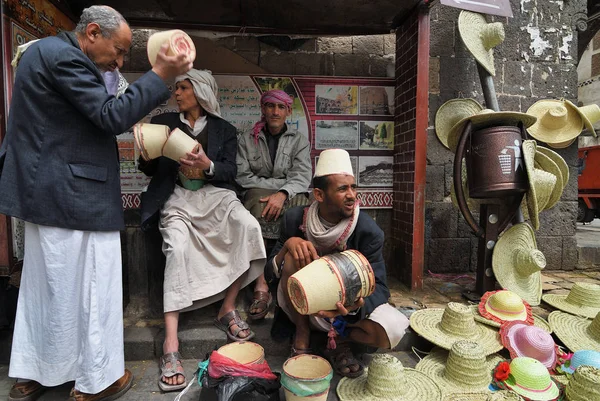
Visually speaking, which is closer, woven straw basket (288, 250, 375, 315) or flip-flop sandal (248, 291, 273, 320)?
woven straw basket (288, 250, 375, 315)

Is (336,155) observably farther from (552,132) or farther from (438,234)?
(552,132)

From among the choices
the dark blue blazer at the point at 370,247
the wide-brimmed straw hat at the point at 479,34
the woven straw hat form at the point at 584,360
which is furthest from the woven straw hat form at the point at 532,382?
the wide-brimmed straw hat at the point at 479,34

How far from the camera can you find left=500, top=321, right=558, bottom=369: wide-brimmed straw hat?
2.41m

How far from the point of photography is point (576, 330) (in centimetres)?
281

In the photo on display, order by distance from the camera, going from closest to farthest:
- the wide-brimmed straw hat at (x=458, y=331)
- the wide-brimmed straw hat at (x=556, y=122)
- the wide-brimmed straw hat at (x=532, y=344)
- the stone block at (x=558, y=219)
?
1. the wide-brimmed straw hat at (x=532, y=344)
2. the wide-brimmed straw hat at (x=458, y=331)
3. the wide-brimmed straw hat at (x=556, y=122)
4. the stone block at (x=558, y=219)

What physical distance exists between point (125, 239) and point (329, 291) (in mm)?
2066

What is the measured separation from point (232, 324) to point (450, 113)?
10.4ft

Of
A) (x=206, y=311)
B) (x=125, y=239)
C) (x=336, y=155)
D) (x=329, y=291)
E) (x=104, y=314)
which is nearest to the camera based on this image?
(x=329, y=291)

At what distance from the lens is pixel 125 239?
3104mm

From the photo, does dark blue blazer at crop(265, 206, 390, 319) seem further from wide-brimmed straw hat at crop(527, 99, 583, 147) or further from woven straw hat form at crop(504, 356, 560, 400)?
wide-brimmed straw hat at crop(527, 99, 583, 147)

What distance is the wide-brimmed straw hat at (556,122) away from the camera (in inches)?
157

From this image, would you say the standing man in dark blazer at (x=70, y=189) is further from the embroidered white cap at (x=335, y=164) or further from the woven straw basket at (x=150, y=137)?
the embroidered white cap at (x=335, y=164)

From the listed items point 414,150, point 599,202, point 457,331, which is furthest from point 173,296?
point 599,202

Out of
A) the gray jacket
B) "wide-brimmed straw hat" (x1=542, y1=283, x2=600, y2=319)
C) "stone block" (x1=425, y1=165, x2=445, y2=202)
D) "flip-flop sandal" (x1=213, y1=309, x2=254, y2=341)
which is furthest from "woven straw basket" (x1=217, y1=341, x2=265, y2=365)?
"stone block" (x1=425, y1=165, x2=445, y2=202)
